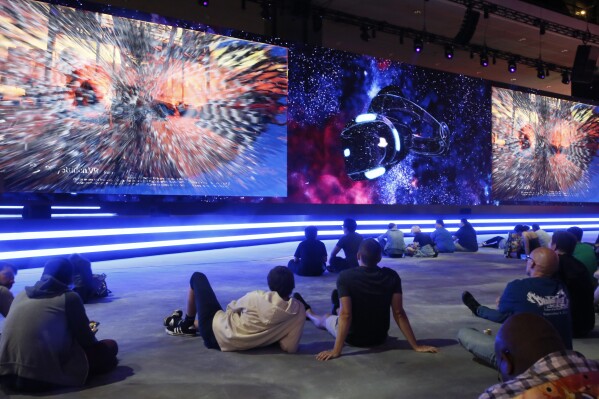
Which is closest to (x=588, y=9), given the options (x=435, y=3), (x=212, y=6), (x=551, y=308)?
(x=435, y=3)

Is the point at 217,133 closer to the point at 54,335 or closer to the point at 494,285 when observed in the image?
the point at 494,285

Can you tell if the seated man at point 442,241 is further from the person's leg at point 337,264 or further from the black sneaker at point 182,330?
the black sneaker at point 182,330

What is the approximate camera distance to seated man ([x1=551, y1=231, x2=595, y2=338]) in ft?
13.9

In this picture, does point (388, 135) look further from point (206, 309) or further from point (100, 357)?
point (100, 357)

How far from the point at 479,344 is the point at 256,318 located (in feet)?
5.72

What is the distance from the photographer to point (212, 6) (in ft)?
42.4

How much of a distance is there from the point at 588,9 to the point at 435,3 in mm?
6537

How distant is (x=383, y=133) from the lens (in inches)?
550

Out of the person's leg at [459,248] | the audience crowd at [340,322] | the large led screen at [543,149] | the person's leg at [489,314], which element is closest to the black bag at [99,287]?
the audience crowd at [340,322]

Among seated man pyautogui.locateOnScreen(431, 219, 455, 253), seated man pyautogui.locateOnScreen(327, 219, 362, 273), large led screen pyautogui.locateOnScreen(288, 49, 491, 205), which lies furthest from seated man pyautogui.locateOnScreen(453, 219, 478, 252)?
seated man pyautogui.locateOnScreen(327, 219, 362, 273)

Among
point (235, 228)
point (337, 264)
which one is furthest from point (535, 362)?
point (235, 228)

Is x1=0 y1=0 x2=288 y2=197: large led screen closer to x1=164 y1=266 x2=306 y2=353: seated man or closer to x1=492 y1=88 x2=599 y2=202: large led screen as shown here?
x1=164 y1=266 x2=306 y2=353: seated man

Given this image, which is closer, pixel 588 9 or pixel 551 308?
pixel 551 308

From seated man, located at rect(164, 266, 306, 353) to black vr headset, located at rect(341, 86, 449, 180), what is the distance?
9.69m
